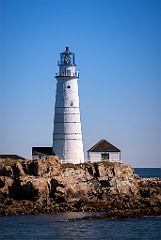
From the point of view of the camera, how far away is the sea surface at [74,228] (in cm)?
3350

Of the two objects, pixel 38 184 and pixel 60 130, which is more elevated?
pixel 60 130

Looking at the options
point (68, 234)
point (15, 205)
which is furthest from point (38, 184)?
point (68, 234)

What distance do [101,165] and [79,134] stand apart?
359 cm

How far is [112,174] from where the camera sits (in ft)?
151

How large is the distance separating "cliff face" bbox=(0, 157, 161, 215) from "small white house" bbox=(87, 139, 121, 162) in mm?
4413

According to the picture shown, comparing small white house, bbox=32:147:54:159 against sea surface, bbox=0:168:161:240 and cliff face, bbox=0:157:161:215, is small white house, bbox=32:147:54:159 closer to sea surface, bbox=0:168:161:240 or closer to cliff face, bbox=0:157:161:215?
cliff face, bbox=0:157:161:215

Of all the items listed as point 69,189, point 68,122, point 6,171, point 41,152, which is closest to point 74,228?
point 69,189

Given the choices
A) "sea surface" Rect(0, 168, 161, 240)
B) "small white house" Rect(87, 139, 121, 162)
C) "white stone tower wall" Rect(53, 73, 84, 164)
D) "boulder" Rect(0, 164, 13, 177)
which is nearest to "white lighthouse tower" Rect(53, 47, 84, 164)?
"white stone tower wall" Rect(53, 73, 84, 164)

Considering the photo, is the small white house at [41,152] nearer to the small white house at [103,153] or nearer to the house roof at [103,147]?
the small white house at [103,153]

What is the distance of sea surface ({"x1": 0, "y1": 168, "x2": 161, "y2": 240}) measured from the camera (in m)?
33.5

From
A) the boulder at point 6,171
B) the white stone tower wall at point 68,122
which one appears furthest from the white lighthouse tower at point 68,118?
the boulder at point 6,171

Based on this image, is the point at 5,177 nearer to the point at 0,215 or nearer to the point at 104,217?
the point at 0,215

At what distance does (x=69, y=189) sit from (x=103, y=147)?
8.78m

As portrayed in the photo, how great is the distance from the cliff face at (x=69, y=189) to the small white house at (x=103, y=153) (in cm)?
441
